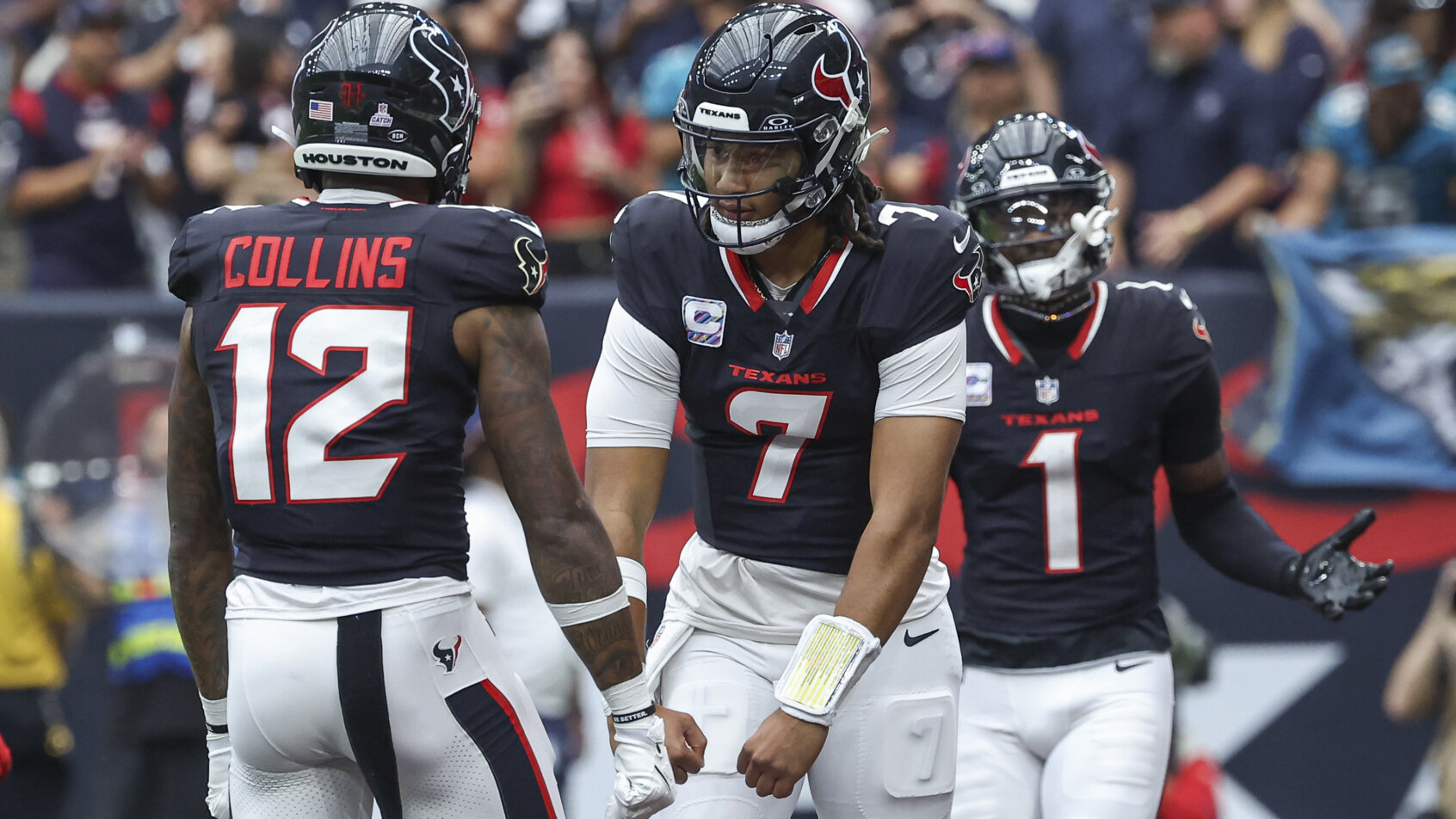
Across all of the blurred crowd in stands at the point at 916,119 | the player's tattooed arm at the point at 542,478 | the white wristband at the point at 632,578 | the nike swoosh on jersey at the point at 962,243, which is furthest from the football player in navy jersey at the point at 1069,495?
the blurred crowd in stands at the point at 916,119

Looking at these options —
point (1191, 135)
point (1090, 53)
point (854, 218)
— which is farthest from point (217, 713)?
point (1090, 53)

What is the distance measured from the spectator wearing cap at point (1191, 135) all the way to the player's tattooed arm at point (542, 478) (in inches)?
187

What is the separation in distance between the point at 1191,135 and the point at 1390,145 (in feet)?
2.78

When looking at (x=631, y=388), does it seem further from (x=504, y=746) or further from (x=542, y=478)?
(x=504, y=746)

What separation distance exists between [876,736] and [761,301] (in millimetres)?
914

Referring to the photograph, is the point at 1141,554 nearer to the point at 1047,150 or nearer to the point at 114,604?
the point at 1047,150

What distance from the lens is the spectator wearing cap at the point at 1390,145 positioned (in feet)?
22.6

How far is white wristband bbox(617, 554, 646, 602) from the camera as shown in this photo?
3.41m

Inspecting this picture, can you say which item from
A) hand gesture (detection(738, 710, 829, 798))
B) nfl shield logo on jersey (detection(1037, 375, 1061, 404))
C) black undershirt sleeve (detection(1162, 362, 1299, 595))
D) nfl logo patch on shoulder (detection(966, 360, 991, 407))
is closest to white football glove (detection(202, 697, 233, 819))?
hand gesture (detection(738, 710, 829, 798))

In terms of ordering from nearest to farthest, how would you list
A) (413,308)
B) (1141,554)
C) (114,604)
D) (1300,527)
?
(413,308), (1141,554), (114,604), (1300,527)

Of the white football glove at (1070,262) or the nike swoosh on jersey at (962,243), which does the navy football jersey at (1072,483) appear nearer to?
the white football glove at (1070,262)

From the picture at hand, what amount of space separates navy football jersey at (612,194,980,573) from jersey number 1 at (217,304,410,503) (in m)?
0.70

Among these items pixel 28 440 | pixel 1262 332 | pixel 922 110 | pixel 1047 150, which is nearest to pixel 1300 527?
pixel 1262 332

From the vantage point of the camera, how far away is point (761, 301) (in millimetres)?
3488
